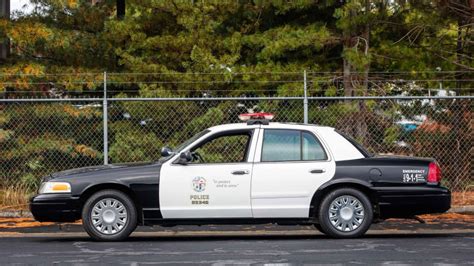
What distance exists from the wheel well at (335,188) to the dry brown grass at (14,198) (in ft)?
19.1

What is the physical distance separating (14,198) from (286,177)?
6009mm

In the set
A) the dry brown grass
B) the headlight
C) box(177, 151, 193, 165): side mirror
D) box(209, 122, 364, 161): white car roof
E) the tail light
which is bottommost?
the dry brown grass

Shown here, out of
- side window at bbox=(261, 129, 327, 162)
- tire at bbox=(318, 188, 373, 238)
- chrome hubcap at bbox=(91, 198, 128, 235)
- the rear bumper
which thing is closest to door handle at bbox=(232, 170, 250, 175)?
side window at bbox=(261, 129, 327, 162)

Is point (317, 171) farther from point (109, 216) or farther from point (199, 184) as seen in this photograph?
point (109, 216)

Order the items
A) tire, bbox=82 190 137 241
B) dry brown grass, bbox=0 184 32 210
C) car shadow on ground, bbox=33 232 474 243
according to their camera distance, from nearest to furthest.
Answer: tire, bbox=82 190 137 241 < car shadow on ground, bbox=33 232 474 243 < dry brown grass, bbox=0 184 32 210

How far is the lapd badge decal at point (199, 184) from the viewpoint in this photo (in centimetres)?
1088

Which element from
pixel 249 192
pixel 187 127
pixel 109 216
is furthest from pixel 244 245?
pixel 187 127

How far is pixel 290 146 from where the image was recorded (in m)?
11.2

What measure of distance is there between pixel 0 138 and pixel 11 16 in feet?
12.3

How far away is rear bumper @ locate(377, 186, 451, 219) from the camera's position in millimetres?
10977

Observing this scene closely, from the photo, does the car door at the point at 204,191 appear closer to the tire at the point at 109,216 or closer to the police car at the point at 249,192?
the police car at the point at 249,192

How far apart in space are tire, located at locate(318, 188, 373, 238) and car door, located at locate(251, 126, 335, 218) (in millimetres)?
219

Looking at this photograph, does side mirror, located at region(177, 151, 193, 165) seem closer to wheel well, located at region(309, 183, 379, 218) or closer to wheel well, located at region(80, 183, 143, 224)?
wheel well, located at region(80, 183, 143, 224)

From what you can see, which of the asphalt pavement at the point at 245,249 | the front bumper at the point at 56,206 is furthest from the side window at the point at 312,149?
the front bumper at the point at 56,206
